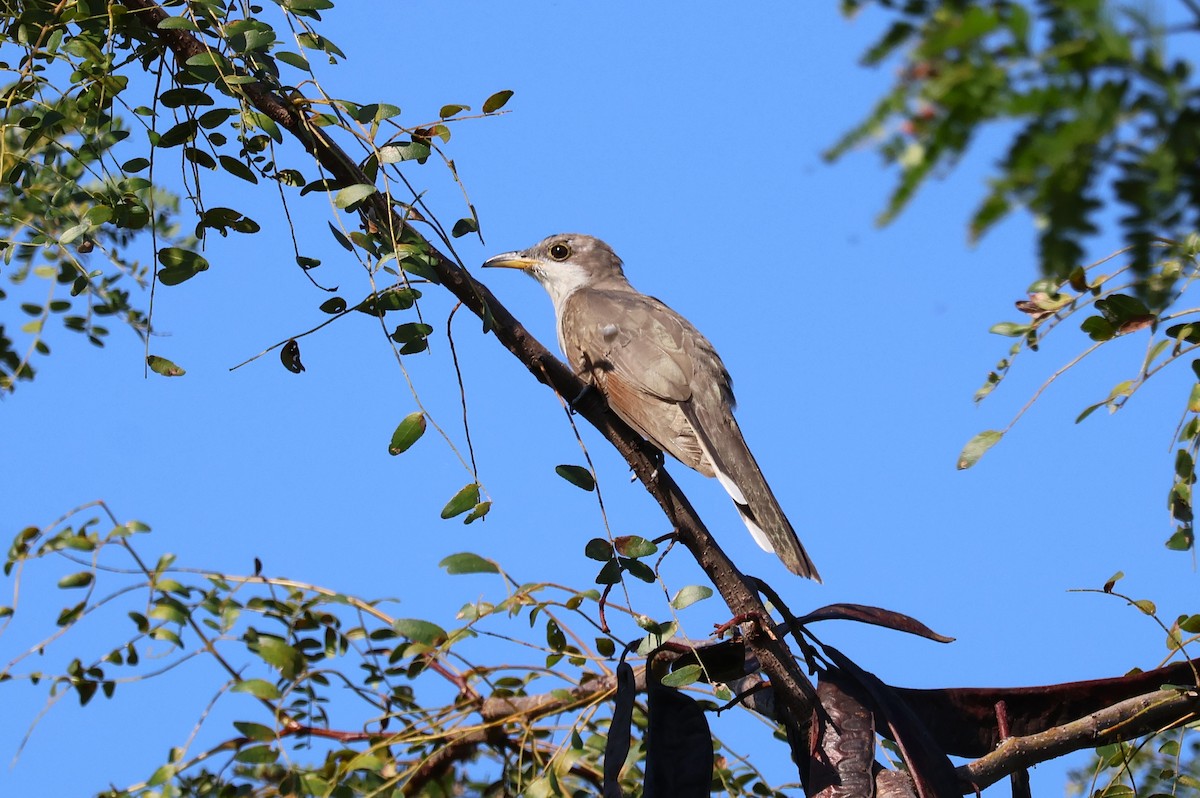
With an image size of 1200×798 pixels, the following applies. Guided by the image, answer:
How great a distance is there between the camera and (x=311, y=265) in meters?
3.10

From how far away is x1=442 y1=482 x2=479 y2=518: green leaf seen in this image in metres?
2.67

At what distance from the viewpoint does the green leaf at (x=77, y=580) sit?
292cm

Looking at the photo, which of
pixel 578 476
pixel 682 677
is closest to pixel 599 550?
pixel 578 476

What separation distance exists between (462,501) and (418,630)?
306 millimetres

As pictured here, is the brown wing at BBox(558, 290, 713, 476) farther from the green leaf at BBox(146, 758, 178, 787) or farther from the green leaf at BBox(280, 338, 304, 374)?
the green leaf at BBox(146, 758, 178, 787)

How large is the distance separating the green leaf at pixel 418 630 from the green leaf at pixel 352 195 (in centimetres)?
96

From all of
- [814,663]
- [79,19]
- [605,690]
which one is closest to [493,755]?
[605,690]

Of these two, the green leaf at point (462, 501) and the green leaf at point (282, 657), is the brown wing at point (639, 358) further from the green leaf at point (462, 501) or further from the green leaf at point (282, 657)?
the green leaf at point (282, 657)

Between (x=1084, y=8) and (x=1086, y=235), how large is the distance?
0.17 meters

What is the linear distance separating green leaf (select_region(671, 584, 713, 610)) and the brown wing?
2.00m

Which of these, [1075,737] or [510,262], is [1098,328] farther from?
[510,262]

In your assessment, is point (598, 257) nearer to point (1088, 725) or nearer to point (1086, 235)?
point (1088, 725)

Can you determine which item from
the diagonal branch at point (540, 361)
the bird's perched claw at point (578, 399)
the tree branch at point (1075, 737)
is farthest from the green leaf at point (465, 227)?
Result: the tree branch at point (1075, 737)

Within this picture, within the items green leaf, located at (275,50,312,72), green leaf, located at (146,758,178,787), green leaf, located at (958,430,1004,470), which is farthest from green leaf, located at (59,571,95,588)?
green leaf, located at (958,430,1004,470)
